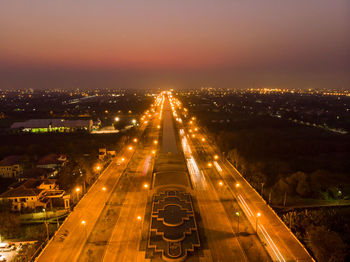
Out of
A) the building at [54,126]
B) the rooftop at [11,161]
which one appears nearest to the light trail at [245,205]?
the rooftop at [11,161]

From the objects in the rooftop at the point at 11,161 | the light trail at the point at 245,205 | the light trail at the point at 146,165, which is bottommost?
the rooftop at the point at 11,161

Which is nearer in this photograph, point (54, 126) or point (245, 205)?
point (245, 205)

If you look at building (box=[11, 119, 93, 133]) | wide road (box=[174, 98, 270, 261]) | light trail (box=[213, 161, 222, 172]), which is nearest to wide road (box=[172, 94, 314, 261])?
light trail (box=[213, 161, 222, 172])

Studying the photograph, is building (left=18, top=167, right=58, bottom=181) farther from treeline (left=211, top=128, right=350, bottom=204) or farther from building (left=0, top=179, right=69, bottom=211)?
treeline (left=211, top=128, right=350, bottom=204)

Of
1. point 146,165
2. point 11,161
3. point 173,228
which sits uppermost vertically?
point 173,228

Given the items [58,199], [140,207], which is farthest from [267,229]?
[58,199]

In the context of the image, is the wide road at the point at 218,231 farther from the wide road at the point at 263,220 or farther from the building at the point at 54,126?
the building at the point at 54,126

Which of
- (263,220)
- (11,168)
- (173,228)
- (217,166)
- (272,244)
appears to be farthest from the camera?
(11,168)

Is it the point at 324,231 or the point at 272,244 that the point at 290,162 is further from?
the point at 272,244

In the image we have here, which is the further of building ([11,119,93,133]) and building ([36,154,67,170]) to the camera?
building ([11,119,93,133])

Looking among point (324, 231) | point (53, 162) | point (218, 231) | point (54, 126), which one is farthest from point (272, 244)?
point (54, 126)

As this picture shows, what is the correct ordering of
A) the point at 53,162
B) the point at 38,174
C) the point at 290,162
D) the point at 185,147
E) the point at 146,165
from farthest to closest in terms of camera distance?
the point at 185,147
the point at 290,162
the point at 53,162
the point at 146,165
the point at 38,174

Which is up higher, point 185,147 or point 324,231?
point 324,231
